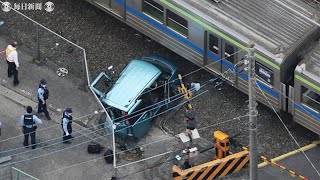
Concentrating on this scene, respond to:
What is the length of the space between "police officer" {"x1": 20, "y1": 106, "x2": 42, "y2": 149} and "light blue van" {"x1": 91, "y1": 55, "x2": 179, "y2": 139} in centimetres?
235

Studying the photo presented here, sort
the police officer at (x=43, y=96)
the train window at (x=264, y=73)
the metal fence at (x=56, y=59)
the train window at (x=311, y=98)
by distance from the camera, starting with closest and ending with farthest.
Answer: the train window at (x=311, y=98) → the train window at (x=264, y=73) → the police officer at (x=43, y=96) → the metal fence at (x=56, y=59)

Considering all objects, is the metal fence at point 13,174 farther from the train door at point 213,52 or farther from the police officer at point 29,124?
the train door at point 213,52

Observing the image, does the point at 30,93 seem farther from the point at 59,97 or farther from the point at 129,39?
the point at 129,39

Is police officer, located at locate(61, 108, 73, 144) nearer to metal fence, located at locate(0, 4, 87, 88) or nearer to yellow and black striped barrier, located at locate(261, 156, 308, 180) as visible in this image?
metal fence, located at locate(0, 4, 87, 88)

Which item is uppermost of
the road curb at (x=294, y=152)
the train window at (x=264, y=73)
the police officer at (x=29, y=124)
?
the train window at (x=264, y=73)

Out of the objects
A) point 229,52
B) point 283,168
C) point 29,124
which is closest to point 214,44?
point 229,52

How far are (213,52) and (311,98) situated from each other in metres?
3.66

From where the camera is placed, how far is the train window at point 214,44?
1580 inches

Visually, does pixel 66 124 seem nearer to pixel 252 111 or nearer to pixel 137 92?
pixel 137 92

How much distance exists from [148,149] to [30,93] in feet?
14.6

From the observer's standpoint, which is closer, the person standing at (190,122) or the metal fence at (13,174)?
the metal fence at (13,174)

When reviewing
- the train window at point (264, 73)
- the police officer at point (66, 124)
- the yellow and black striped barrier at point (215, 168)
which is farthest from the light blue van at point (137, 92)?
the train window at point (264, 73)

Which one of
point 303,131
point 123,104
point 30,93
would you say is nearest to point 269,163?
point 303,131

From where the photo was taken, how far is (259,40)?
39.2m
